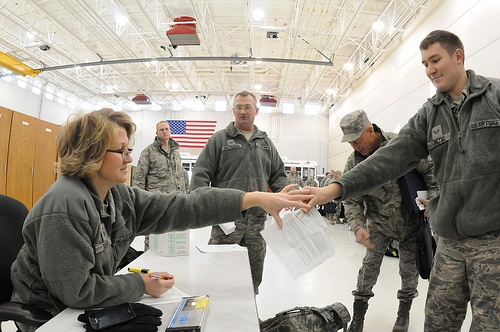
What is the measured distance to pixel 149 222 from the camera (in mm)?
1498

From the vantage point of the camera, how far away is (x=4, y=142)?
19.3ft

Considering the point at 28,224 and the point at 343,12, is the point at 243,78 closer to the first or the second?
the point at 343,12

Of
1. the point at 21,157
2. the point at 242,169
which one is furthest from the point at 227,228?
the point at 21,157

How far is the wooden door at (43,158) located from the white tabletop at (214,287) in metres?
6.07

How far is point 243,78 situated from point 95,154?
15.7 m

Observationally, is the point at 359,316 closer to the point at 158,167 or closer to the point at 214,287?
the point at 214,287

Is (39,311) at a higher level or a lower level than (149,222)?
lower

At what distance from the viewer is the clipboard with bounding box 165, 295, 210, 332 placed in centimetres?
92

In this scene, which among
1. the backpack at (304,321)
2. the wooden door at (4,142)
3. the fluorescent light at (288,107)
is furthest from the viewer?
the fluorescent light at (288,107)

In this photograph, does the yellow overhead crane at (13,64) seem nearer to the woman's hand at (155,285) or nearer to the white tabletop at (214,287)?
the white tabletop at (214,287)

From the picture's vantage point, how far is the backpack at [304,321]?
1.28 m

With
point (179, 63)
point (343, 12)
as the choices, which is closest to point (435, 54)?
point (343, 12)

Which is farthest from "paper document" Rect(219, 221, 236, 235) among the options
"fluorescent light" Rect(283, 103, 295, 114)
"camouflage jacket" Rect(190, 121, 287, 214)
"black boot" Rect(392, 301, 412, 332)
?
"fluorescent light" Rect(283, 103, 295, 114)

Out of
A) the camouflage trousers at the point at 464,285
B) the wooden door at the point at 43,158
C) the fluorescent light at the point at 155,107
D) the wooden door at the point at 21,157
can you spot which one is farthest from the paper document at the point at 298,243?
the fluorescent light at the point at 155,107
